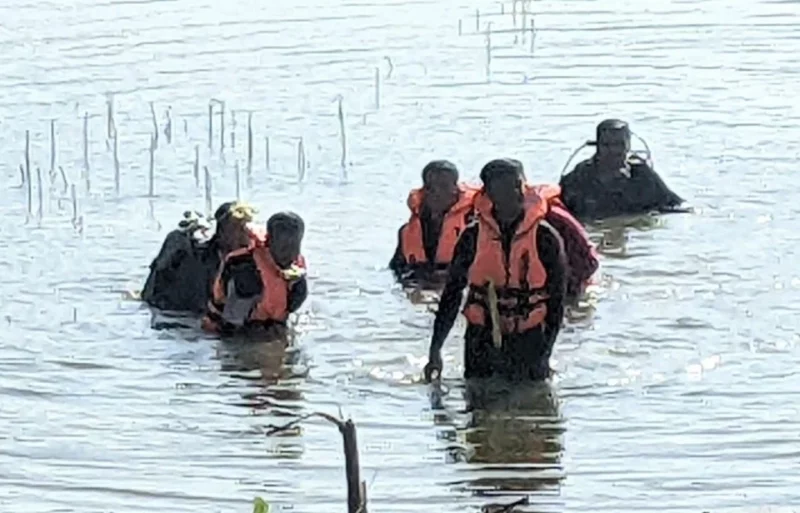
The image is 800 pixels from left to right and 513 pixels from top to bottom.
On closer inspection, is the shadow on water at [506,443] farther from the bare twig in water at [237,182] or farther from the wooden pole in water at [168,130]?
the wooden pole in water at [168,130]

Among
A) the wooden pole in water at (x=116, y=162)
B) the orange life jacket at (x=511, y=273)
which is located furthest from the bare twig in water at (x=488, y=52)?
the orange life jacket at (x=511, y=273)

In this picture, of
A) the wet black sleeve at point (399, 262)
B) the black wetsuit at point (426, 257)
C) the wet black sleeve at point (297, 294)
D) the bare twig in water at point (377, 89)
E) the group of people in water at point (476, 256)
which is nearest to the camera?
the group of people in water at point (476, 256)

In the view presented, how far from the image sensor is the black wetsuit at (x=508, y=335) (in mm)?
11039

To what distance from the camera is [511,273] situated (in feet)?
36.5

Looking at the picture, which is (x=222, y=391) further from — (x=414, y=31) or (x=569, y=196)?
(x=414, y=31)

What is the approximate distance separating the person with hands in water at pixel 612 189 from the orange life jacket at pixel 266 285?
2979mm

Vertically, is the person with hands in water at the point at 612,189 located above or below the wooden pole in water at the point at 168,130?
below

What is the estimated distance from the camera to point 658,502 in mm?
9828

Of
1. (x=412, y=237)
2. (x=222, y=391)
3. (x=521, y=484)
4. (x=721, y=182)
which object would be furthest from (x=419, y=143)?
(x=521, y=484)

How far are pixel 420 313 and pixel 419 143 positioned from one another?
15.2 ft

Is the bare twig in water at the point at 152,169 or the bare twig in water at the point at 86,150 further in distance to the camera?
the bare twig in water at the point at 86,150

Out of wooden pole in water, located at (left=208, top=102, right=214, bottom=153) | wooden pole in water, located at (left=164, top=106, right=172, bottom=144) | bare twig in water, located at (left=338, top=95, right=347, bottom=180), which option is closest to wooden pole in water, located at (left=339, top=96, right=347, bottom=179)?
bare twig in water, located at (left=338, top=95, right=347, bottom=180)

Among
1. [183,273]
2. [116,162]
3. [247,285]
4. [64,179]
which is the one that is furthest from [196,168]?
[247,285]

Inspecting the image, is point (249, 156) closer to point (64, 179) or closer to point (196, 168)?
point (196, 168)
